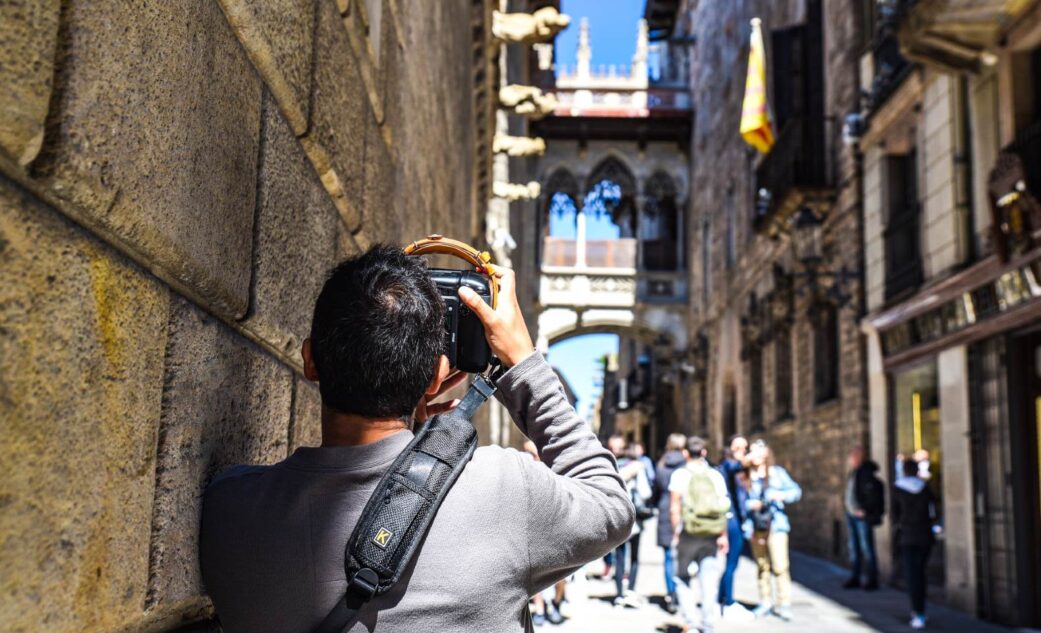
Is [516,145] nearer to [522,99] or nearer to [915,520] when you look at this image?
[522,99]

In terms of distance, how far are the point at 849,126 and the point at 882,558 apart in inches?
206

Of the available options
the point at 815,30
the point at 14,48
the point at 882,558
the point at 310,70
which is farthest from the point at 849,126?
the point at 14,48

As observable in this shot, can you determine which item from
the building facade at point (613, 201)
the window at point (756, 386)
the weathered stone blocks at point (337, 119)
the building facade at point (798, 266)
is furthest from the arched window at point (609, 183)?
the weathered stone blocks at point (337, 119)

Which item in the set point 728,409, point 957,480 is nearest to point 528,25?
point 957,480

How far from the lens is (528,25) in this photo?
10.5 m

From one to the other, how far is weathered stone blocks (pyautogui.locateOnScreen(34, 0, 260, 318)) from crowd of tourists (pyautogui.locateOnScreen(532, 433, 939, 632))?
6396 millimetres

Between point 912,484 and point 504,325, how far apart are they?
811cm

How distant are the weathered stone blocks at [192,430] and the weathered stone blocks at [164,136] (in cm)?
7

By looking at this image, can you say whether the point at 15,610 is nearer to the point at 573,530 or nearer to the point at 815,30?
the point at 573,530

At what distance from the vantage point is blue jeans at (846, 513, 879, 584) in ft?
36.1

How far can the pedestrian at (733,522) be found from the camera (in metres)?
8.80

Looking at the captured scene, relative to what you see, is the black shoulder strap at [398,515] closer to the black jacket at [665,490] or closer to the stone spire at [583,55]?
the black jacket at [665,490]

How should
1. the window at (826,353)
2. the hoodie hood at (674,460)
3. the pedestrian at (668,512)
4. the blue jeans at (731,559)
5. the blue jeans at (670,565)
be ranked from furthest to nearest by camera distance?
the window at (826,353) < the hoodie hood at (674,460) < the blue jeans at (670,565) < the pedestrian at (668,512) < the blue jeans at (731,559)

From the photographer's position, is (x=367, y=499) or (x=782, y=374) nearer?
(x=367, y=499)
